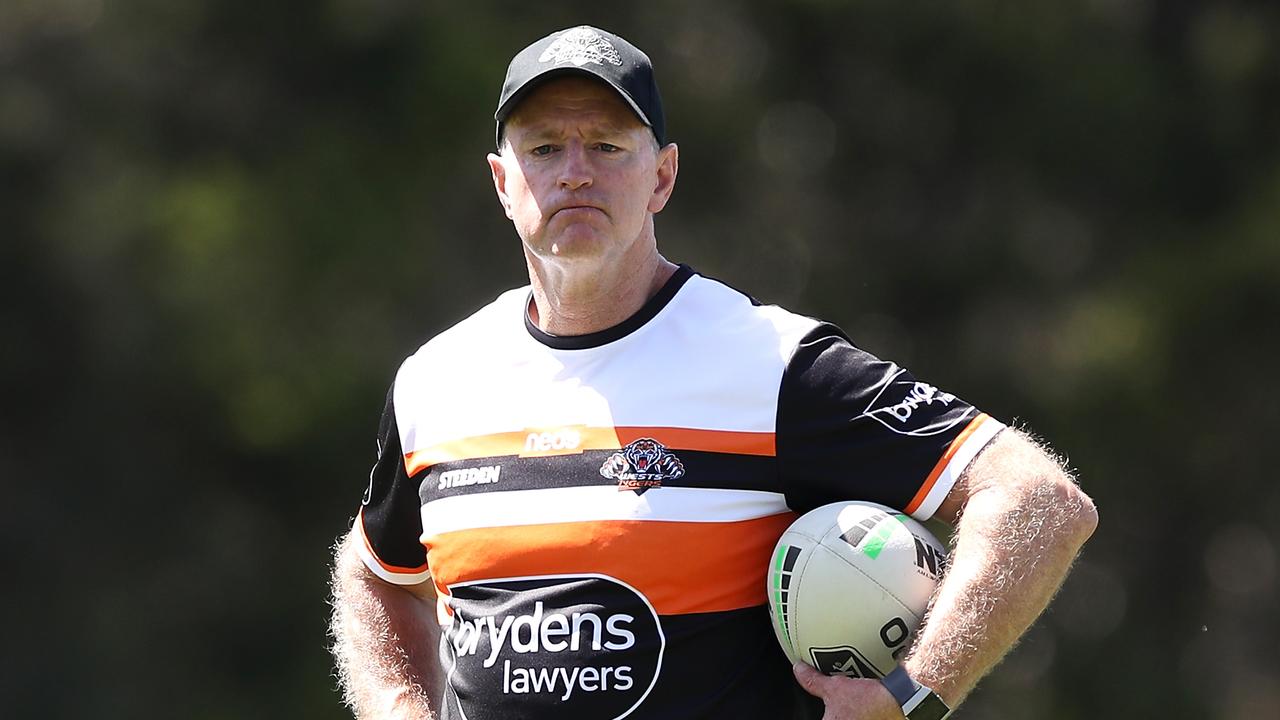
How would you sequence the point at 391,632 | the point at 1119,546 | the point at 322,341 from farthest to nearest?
the point at 1119,546
the point at 322,341
the point at 391,632

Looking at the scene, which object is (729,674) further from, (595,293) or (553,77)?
(553,77)

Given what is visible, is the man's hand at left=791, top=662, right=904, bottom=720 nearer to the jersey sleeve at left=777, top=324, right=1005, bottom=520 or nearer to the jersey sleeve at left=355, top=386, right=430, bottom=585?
the jersey sleeve at left=777, top=324, right=1005, bottom=520

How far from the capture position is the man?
10.7 feet

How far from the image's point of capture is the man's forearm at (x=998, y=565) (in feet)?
10.4

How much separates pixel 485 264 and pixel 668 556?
306 inches

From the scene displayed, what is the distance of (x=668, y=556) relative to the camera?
3.34 metres

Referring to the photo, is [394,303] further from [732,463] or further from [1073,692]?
[732,463]

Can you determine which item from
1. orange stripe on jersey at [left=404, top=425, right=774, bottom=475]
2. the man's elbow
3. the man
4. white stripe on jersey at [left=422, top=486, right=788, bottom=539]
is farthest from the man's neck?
the man's elbow

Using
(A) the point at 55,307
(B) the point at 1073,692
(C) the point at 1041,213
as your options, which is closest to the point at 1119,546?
(B) the point at 1073,692

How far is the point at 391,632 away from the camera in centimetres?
395

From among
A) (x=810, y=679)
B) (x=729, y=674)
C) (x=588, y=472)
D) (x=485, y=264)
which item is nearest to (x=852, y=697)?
(x=810, y=679)

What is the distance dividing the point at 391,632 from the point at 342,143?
7612 mm

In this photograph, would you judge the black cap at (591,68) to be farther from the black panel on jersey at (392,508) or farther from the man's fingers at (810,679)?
the man's fingers at (810,679)

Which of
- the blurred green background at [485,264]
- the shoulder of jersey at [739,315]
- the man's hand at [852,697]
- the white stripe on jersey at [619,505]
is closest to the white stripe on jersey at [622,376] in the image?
the shoulder of jersey at [739,315]
